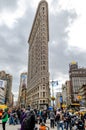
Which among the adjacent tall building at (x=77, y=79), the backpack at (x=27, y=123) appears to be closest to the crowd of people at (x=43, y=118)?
the backpack at (x=27, y=123)

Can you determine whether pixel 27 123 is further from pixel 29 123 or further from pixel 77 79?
pixel 77 79

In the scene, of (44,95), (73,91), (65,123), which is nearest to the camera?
(65,123)

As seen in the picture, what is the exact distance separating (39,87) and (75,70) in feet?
269

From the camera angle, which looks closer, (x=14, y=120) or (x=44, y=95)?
(x=14, y=120)

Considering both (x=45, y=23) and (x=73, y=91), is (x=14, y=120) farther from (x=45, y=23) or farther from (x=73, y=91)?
(x=73, y=91)

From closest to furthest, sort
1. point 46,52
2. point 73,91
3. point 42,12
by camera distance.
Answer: point 46,52, point 42,12, point 73,91

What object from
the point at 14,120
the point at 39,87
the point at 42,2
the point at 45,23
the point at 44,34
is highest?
the point at 42,2

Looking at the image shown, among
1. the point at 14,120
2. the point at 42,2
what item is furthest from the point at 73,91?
the point at 14,120

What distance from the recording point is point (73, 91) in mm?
162750

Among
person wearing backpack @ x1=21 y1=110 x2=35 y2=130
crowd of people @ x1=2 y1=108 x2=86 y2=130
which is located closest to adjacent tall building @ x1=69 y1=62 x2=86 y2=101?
crowd of people @ x1=2 y1=108 x2=86 y2=130

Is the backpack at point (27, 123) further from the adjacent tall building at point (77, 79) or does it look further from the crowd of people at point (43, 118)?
the adjacent tall building at point (77, 79)

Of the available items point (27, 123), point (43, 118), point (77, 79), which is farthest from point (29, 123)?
point (77, 79)

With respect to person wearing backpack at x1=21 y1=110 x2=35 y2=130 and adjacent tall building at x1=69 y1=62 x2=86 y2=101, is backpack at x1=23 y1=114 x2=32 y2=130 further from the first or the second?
adjacent tall building at x1=69 y1=62 x2=86 y2=101

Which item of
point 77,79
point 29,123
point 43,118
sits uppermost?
point 77,79
